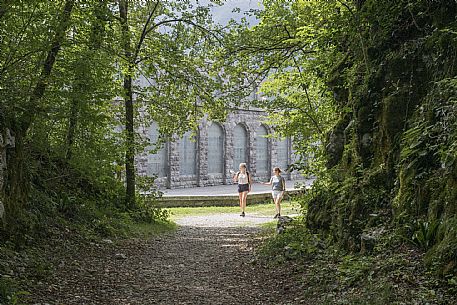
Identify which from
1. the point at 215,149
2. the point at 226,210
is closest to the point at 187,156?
the point at 215,149

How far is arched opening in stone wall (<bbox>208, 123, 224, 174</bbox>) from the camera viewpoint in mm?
33594

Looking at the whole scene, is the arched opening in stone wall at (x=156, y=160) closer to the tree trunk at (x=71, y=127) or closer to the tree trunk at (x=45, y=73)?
the tree trunk at (x=71, y=127)

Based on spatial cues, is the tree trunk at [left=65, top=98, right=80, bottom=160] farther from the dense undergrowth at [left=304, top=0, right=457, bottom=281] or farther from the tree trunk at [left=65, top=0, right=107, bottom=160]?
the dense undergrowth at [left=304, top=0, right=457, bottom=281]

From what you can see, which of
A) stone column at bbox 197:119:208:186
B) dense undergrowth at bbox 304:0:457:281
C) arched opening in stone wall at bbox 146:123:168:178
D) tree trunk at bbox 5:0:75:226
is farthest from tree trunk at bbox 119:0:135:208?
stone column at bbox 197:119:208:186

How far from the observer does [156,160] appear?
30047 millimetres

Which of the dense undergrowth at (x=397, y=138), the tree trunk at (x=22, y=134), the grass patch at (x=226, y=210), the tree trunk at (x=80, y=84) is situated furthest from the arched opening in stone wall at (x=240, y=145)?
the tree trunk at (x=22, y=134)

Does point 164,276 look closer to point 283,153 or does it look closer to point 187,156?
point 187,156

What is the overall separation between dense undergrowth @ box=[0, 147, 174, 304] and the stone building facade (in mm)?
15279

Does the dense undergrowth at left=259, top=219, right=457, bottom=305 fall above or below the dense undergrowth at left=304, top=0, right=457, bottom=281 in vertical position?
below

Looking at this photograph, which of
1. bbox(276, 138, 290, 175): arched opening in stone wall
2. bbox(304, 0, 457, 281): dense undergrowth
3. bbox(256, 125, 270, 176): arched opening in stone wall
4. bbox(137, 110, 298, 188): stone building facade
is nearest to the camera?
bbox(304, 0, 457, 281): dense undergrowth

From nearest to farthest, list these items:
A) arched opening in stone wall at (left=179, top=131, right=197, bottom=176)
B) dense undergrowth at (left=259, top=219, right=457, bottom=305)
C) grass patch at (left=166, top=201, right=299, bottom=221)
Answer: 1. dense undergrowth at (left=259, top=219, right=457, bottom=305)
2. grass patch at (left=166, top=201, right=299, bottom=221)
3. arched opening in stone wall at (left=179, top=131, right=197, bottom=176)

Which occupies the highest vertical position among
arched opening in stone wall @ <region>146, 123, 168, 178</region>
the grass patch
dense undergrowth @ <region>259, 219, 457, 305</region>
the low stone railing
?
arched opening in stone wall @ <region>146, 123, 168, 178</region>

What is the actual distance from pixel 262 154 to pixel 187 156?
7.71 meters

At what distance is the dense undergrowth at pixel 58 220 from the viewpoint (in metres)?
6.28
